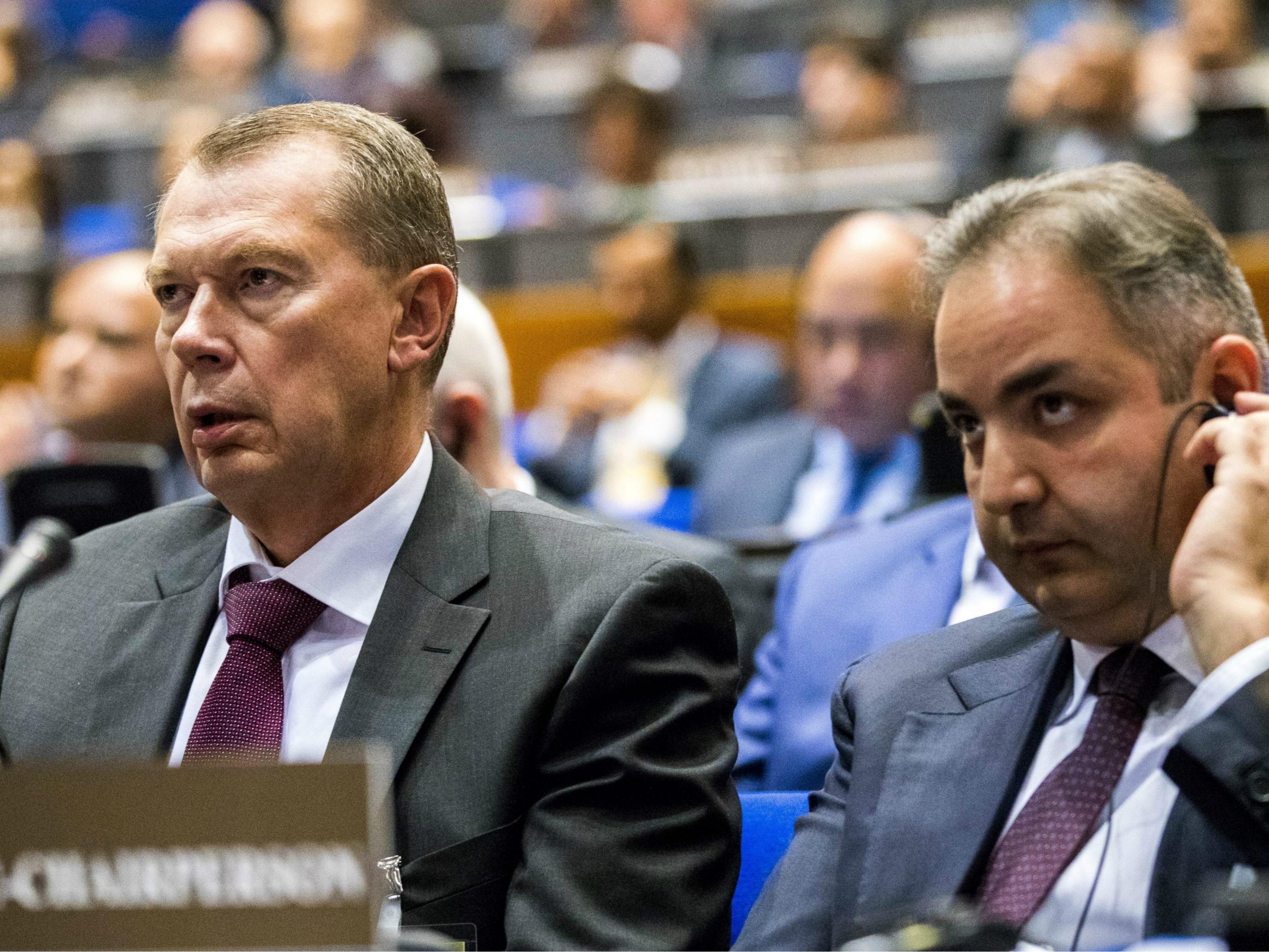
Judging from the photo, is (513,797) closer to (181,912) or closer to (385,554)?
Answer: (385,554)

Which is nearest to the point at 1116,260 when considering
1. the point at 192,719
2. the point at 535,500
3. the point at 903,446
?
the point at 535,500

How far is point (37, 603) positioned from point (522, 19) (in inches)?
302

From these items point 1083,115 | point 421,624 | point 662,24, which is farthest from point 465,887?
point 662,24

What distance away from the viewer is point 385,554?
1840mm

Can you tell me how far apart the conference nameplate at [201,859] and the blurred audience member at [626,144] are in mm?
5846

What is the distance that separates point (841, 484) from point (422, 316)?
2.43m

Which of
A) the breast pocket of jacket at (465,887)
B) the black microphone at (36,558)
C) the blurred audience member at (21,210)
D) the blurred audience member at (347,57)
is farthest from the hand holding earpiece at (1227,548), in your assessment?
the blurred audience member at (21,210)

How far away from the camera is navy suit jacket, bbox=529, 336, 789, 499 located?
527cm

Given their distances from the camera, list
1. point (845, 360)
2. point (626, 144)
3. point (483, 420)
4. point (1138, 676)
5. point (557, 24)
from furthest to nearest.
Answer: point (557, 24)
point (626, 144)
point (845, 360)
point (483, 420)
point (1138, 676)

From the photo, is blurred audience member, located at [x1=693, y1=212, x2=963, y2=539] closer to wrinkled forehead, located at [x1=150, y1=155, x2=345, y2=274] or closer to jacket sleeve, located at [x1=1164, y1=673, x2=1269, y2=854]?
wrinkled forehead, located at [x1=150, y1=155, x2=345, y2=274]

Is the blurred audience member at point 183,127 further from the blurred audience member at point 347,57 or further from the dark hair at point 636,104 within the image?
the dark hair at point 636,104

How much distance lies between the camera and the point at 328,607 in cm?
182

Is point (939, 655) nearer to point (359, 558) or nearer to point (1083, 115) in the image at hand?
point (359, 558)

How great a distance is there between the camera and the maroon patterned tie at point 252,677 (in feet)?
5.63
